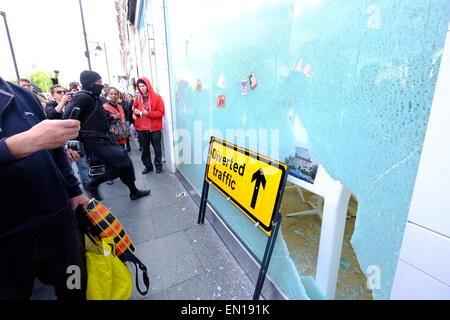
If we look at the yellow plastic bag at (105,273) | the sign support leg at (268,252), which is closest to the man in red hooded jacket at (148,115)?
the yellow plastic bag at (105,273)

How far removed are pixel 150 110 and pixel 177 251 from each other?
295 cm

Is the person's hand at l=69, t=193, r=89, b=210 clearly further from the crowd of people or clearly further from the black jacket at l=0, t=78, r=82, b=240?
the black jacket at l=0, t=78, r=82, b=240

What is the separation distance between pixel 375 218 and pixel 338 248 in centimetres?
33

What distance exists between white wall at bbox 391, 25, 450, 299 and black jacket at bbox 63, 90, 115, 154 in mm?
3096

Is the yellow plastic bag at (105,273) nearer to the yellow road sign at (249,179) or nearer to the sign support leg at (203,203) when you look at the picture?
the yellow road sign at (249,179)

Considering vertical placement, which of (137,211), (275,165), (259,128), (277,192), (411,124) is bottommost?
(137,211)

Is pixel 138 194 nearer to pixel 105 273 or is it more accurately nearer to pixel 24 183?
pixel 105 273

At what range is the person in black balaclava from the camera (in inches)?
98.7

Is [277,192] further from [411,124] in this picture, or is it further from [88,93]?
[88,93]

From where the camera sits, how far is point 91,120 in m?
2.70

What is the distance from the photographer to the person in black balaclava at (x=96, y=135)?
2.51m
